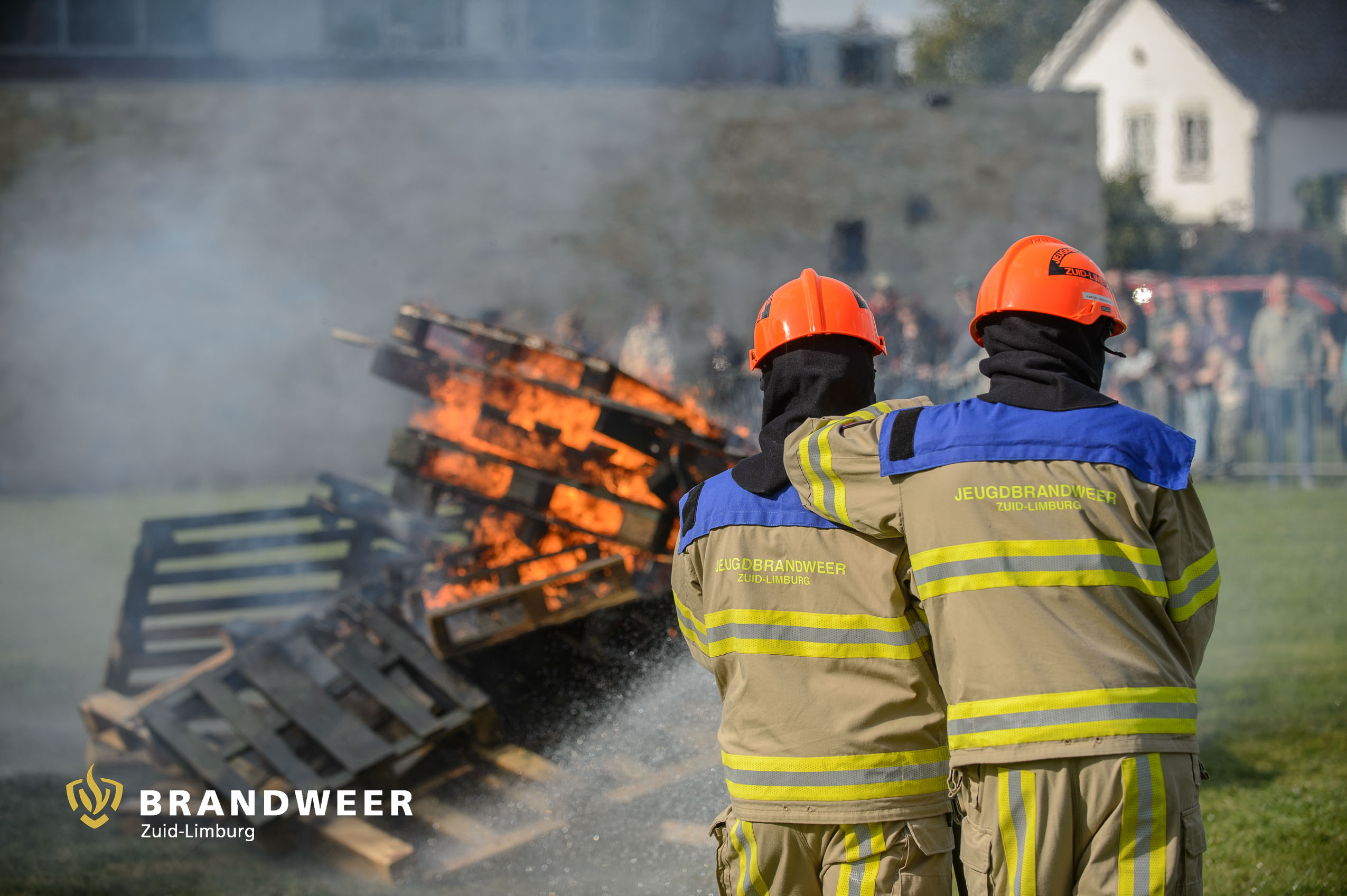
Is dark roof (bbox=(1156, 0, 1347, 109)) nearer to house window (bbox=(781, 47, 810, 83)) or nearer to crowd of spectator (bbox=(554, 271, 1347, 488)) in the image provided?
house window (bbox=(781, 47, 810, 83))

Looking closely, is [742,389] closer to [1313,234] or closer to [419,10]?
[419,10]

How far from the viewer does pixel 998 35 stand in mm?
47812

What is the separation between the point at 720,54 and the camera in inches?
682

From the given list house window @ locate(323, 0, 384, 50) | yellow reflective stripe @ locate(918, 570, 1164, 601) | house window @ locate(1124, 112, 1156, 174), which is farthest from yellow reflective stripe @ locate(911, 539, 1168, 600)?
house window @ locate(1124, 112, 1156, 174)

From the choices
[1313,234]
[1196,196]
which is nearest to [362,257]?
[1313,234]

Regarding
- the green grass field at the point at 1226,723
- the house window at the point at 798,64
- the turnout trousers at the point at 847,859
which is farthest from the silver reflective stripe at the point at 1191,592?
the house window at the point at 798,64

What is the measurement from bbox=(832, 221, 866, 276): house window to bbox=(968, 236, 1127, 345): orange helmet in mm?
14411

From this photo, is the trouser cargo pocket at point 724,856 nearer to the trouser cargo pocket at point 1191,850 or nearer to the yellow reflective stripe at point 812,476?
the yellow reflective stripe at point 812,476

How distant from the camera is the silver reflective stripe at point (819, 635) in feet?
7.89

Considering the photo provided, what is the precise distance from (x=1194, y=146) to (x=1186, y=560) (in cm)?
3379

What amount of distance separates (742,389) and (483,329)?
7.28 metres

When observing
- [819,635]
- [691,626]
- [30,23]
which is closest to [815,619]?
[819,635]

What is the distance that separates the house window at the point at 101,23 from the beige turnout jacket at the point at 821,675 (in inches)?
672

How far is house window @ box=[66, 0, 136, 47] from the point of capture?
16484 mm
